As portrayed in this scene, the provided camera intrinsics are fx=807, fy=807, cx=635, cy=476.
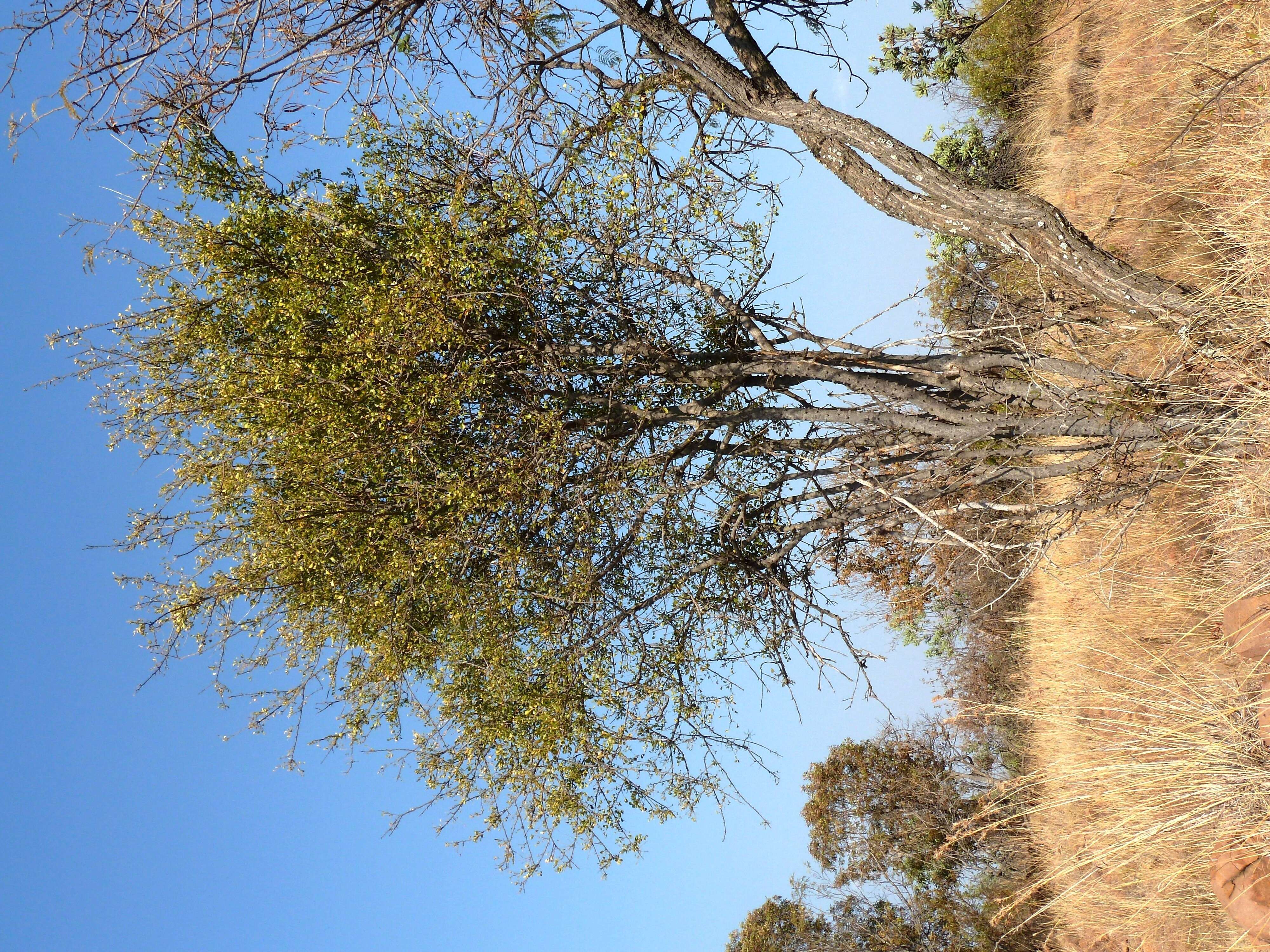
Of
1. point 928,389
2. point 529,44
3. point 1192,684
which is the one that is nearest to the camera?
point 1192,684

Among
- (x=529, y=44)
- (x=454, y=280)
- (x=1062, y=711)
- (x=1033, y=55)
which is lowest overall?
(x=1062, y=711)

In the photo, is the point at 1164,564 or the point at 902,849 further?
the point at 902,849

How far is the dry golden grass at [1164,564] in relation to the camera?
16.5 ft

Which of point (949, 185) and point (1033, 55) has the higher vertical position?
point (1033, 55)

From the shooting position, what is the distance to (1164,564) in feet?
23.1

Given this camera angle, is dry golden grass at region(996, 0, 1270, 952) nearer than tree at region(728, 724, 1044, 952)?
Yes

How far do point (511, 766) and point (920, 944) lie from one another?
10676mm

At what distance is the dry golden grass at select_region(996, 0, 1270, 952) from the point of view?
503 cm

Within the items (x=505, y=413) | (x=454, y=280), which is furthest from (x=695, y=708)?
(x=454, y=280)

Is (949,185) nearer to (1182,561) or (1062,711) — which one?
(1182,561)

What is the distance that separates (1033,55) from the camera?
1227 centimetres

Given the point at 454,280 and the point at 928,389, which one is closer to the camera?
the point at 454,280

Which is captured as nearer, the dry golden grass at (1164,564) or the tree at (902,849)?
the dry golden grass at (1164,564)

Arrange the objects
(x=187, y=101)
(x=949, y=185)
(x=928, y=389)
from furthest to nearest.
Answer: (x=928, y=389) → (x=187, y=101) → (x=949, y=185)
